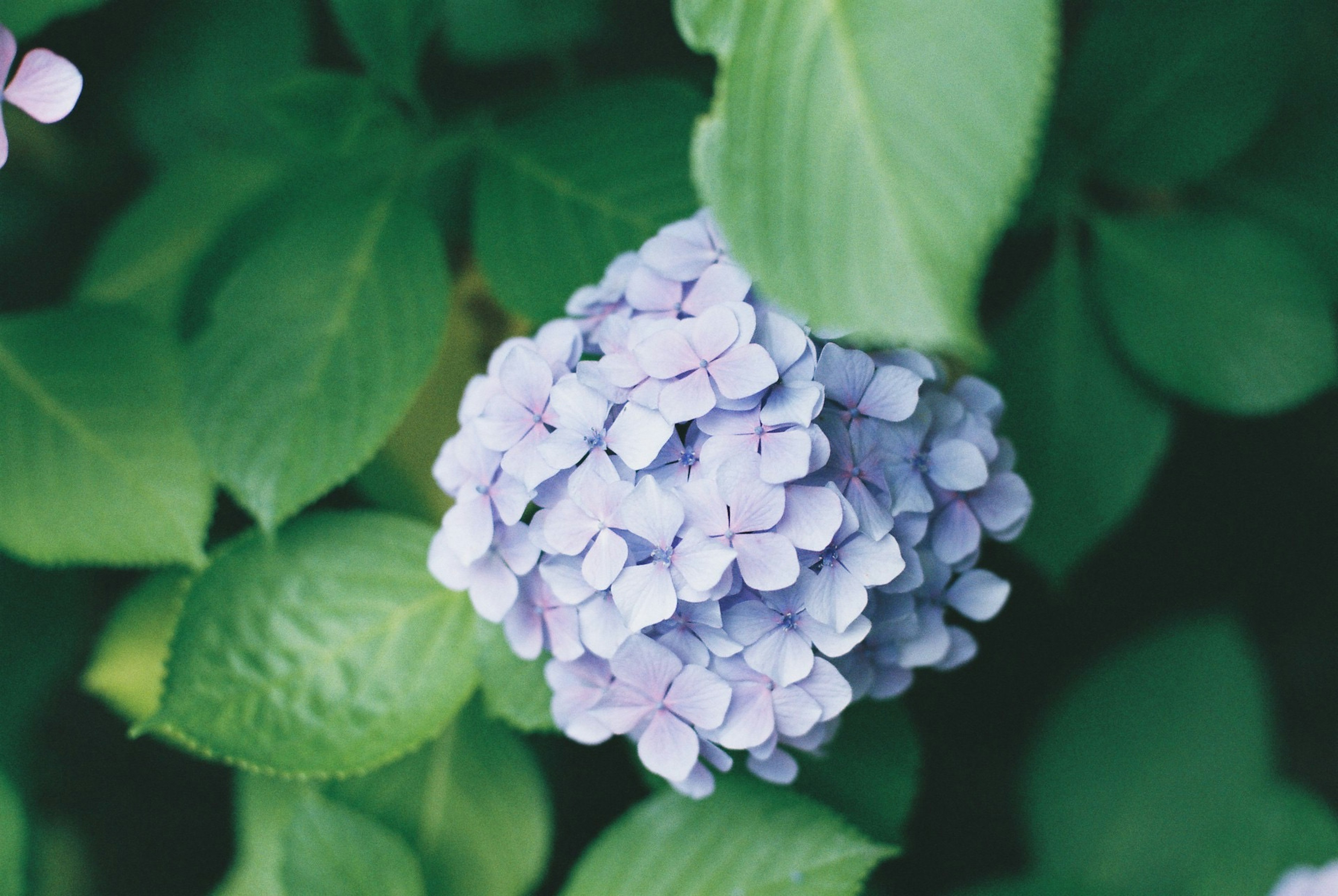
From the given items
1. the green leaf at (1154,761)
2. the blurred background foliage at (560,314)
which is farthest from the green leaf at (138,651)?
the green leaf at (1154,761)

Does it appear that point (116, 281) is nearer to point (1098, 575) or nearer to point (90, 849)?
point (90, 849)

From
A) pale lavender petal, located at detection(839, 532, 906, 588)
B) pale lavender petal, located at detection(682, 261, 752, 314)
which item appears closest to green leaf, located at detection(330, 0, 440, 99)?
pale lavender petal, located at detection(682, 261, 752, 314)

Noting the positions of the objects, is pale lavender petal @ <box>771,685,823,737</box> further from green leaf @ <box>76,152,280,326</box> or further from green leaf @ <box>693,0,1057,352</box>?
green leaf @ <box>76,152,280,326</box>

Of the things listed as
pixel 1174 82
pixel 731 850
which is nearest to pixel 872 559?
pixel 731 850

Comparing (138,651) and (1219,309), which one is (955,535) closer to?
(1219,309)

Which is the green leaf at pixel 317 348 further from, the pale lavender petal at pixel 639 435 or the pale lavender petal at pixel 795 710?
the pale lavender petal at pixel 795 710

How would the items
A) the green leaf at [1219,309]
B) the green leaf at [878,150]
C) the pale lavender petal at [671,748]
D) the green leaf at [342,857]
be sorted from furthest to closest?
the green leaf at [1219,309]
the green leaf at [342,857]
the pale lavender petal at [671,748]
the green leaf at [878,150]
